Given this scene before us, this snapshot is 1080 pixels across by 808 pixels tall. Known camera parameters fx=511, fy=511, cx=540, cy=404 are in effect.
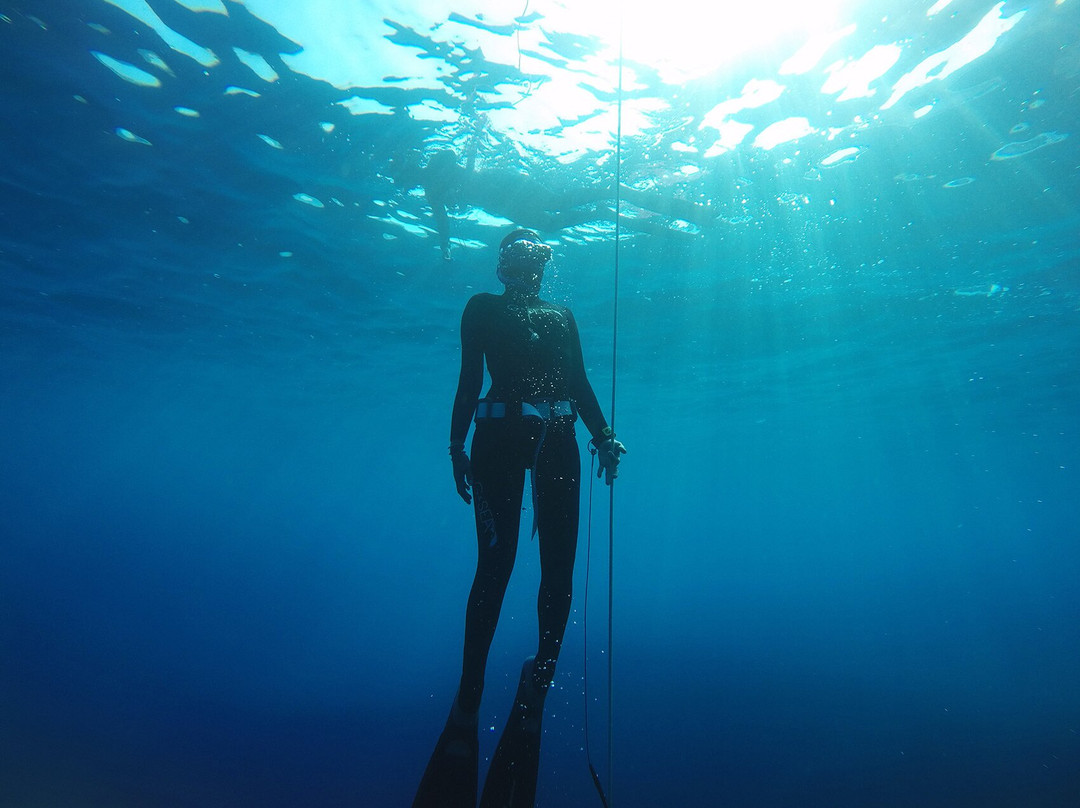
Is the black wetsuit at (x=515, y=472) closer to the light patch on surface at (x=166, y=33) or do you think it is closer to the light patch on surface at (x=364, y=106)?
the light patch on surface at (x=364, y=106)

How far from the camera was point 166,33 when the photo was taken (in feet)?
23.5

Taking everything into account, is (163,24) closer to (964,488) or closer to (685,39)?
(685,39)

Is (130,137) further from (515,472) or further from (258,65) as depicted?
(515,472)

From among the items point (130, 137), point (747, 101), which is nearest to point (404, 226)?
point (130, 137)

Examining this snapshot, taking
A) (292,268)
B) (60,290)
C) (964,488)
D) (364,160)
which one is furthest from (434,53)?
(964,488)

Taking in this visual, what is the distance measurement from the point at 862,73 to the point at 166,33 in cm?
1004

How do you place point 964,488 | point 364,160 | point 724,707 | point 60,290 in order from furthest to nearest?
point 964,488 → point 60,290 → point 724,707 → point 364,160

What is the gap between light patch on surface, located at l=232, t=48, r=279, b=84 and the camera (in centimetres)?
745

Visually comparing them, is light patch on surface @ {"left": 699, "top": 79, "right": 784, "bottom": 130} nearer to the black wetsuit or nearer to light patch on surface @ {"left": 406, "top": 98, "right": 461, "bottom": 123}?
light patch on surface @ {"left": 406, "top": 98, "right": 461, "bottom": 123}

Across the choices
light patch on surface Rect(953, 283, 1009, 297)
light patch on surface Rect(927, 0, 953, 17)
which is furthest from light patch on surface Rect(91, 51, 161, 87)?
light patch on surface Rect(953, 283, 1009, 297)

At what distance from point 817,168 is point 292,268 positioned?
1310cm

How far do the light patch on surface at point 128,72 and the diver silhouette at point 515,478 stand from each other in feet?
26.5

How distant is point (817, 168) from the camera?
384 inches

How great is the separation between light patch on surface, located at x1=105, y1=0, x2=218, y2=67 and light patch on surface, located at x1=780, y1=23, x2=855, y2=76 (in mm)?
8396
